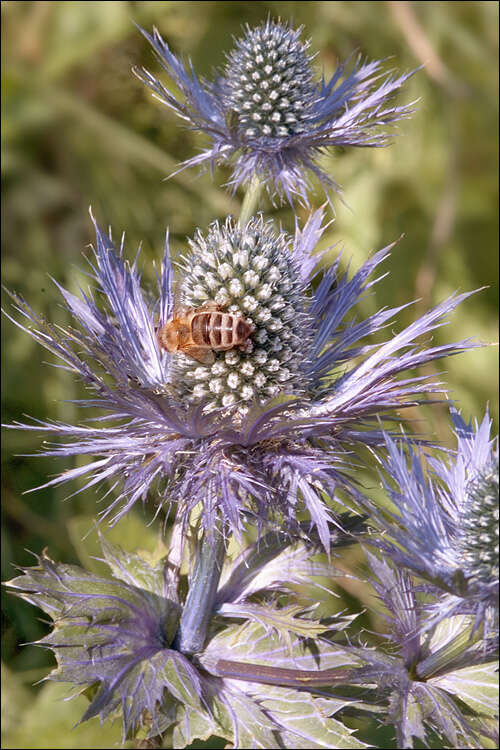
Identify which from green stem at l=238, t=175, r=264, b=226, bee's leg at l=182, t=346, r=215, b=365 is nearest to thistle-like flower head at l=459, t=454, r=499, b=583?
bee's leg at l=182, t=346, r=215, b=365

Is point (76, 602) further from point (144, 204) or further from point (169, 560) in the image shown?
point (144, 204)

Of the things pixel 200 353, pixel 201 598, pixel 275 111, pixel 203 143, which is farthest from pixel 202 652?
pixel 203 143

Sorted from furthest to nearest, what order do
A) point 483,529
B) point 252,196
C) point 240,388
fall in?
point 252,196 < point 240,388 < point 483,529

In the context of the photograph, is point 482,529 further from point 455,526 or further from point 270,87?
point 270,87

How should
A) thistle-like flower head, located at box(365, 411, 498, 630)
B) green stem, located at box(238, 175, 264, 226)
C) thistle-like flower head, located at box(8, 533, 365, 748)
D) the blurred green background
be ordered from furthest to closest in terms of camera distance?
the blurred green background
green stem, located at box(238, 175, 264, 226)
thistle-like flower head, located at box(8, 533, 365, 748)
thistle-like flower head, located at box(365, 411, 498, 630)

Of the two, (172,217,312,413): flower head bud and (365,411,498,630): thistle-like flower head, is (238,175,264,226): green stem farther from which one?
(365,411,498,630): thistle-like flower head

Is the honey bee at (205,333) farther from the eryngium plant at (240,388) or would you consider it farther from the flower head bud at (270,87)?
the flower head bud at (270,87)
